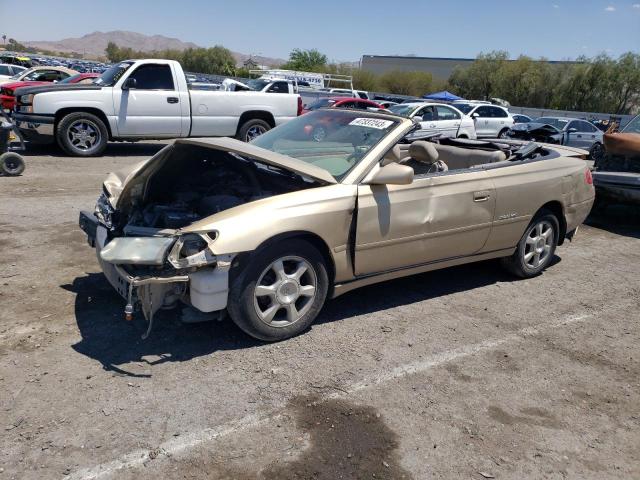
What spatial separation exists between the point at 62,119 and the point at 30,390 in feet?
30.0

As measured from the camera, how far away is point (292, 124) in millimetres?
5312

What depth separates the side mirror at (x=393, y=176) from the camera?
13.8 feet

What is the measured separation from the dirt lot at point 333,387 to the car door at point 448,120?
38.7 feet

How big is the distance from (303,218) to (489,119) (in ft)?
58.3

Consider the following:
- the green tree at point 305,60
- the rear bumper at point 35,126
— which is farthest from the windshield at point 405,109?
the green tree at point 305,60

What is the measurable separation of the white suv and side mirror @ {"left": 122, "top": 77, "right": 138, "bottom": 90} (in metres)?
12.0

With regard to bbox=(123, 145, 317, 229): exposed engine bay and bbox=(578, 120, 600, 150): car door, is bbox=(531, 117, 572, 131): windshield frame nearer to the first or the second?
bbox=(578, 120, 600, 150): car door

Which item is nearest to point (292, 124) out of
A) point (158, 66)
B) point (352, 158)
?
point (352, 158)

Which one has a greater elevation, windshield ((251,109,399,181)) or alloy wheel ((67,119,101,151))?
windshield ((251,109,399,181))

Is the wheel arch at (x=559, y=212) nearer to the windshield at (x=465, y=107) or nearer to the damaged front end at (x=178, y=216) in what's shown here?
the damaged front end at (x=178, y=216)

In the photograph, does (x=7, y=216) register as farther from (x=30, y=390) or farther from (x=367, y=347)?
(x=367, y=347)

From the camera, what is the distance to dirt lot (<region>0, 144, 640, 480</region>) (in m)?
2.88

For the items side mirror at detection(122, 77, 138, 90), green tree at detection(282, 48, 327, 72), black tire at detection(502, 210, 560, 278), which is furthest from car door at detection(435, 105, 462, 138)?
green tree at detection(282, 48, 327, 72)

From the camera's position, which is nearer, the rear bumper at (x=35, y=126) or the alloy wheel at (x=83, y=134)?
the rear bumper at (x=35, y=126)
